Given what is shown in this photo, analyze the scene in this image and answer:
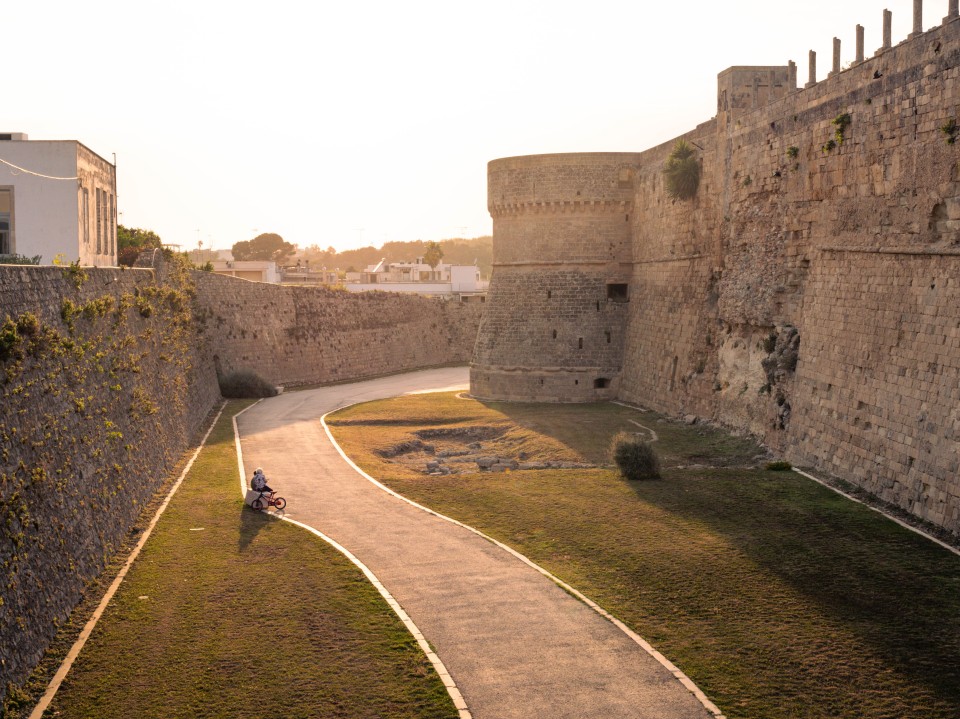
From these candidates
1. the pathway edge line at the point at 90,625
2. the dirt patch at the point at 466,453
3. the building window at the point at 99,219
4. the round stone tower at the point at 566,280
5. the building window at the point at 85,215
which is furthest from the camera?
the round stone tower at the point at 566,280

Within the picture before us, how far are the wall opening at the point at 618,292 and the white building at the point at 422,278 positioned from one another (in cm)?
5672

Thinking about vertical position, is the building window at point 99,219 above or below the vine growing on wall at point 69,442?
above

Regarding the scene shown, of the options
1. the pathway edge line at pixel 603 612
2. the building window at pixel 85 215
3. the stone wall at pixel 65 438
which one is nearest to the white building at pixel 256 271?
the building window at pixel 85 215

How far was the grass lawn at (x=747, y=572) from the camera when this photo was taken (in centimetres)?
1246

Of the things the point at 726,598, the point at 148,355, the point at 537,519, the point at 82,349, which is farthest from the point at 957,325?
the point at 148,355

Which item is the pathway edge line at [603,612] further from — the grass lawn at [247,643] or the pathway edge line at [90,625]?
the pathway edge line at [90,625]

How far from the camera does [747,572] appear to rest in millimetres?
16422

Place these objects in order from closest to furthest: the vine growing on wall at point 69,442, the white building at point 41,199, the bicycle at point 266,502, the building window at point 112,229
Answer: the vine growing on wall at point 69,442 → the bicycle at point 266,502 → the white building at point 41,199 → the building window at point 112,229

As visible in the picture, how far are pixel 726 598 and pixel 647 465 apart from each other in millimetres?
8827

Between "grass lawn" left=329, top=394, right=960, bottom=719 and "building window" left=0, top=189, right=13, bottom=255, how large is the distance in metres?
15.0

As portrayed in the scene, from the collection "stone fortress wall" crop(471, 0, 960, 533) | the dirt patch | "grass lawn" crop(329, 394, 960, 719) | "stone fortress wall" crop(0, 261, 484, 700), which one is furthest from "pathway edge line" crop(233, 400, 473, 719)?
"stone fortress wall" crop(471, 0, 960, 533)

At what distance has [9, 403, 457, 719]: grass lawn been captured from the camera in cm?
1209

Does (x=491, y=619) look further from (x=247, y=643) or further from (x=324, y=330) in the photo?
(x=324, y=330)

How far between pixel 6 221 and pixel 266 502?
56.2 feet
